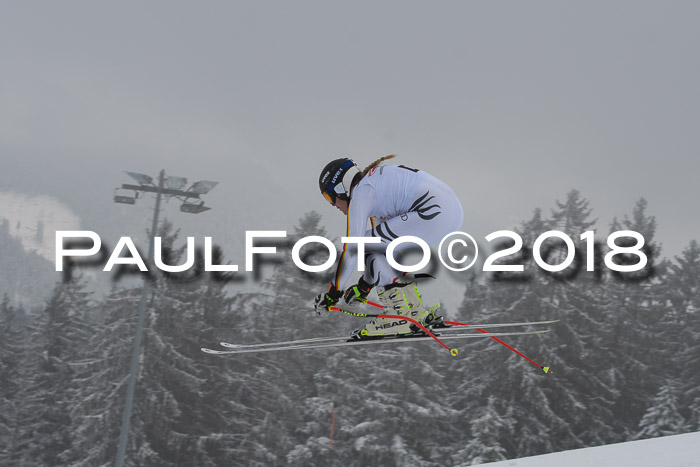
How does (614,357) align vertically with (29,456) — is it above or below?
above

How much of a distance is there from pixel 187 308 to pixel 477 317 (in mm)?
11298

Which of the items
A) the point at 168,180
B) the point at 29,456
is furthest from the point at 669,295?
the point at 29,456

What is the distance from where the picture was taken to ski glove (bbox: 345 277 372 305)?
509cm

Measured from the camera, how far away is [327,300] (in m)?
4.79

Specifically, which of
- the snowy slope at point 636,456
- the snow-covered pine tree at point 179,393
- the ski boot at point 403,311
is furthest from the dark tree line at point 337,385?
the ski boot at point 403,311

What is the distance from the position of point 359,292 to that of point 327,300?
403 millimetres

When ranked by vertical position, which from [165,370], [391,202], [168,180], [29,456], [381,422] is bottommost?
[29,456]

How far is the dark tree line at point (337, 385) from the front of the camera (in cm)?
2166

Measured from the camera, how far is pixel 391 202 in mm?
4832

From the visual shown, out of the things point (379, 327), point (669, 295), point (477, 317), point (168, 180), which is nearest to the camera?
point (379, 327)

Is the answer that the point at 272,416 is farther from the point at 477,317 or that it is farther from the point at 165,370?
the point at 477,317

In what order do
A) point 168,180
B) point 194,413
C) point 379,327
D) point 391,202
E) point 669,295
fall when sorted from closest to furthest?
point 391,202 < point 379,327 < point 168,180 < point 194,413 < point 669,295

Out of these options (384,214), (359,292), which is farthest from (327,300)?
(384,214)
